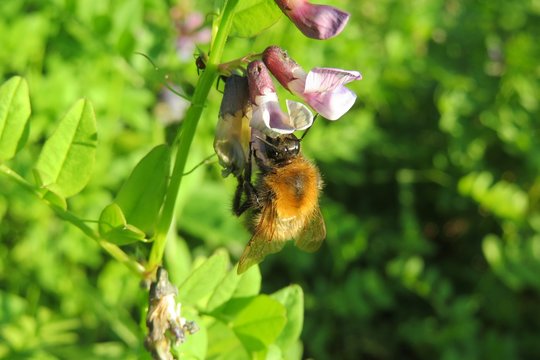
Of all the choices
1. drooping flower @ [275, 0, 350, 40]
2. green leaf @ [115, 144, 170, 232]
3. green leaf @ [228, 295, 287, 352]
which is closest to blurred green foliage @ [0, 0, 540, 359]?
green leaf @ [228, 295, 287, 352]

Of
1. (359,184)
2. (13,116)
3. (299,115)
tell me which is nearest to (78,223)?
(13,116)

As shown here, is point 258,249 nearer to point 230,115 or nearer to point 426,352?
point 230,115

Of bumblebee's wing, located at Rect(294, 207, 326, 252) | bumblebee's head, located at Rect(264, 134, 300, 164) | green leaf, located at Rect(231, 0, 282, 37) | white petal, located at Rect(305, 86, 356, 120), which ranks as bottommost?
bumblebee's wing, located at Rect(294, 207, 326, 252)

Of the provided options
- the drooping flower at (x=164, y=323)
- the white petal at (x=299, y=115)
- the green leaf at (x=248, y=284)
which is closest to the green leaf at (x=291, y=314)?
the green leaf at (x=248, y=284)

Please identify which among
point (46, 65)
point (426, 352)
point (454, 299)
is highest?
point (46, 65)

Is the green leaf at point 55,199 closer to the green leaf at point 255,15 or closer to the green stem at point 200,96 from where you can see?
the green stem at point 200,96

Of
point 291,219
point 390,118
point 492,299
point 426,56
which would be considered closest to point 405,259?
point 492,299

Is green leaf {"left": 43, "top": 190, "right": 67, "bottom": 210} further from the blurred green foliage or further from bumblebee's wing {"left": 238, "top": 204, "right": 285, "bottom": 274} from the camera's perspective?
the blurred green foliage
